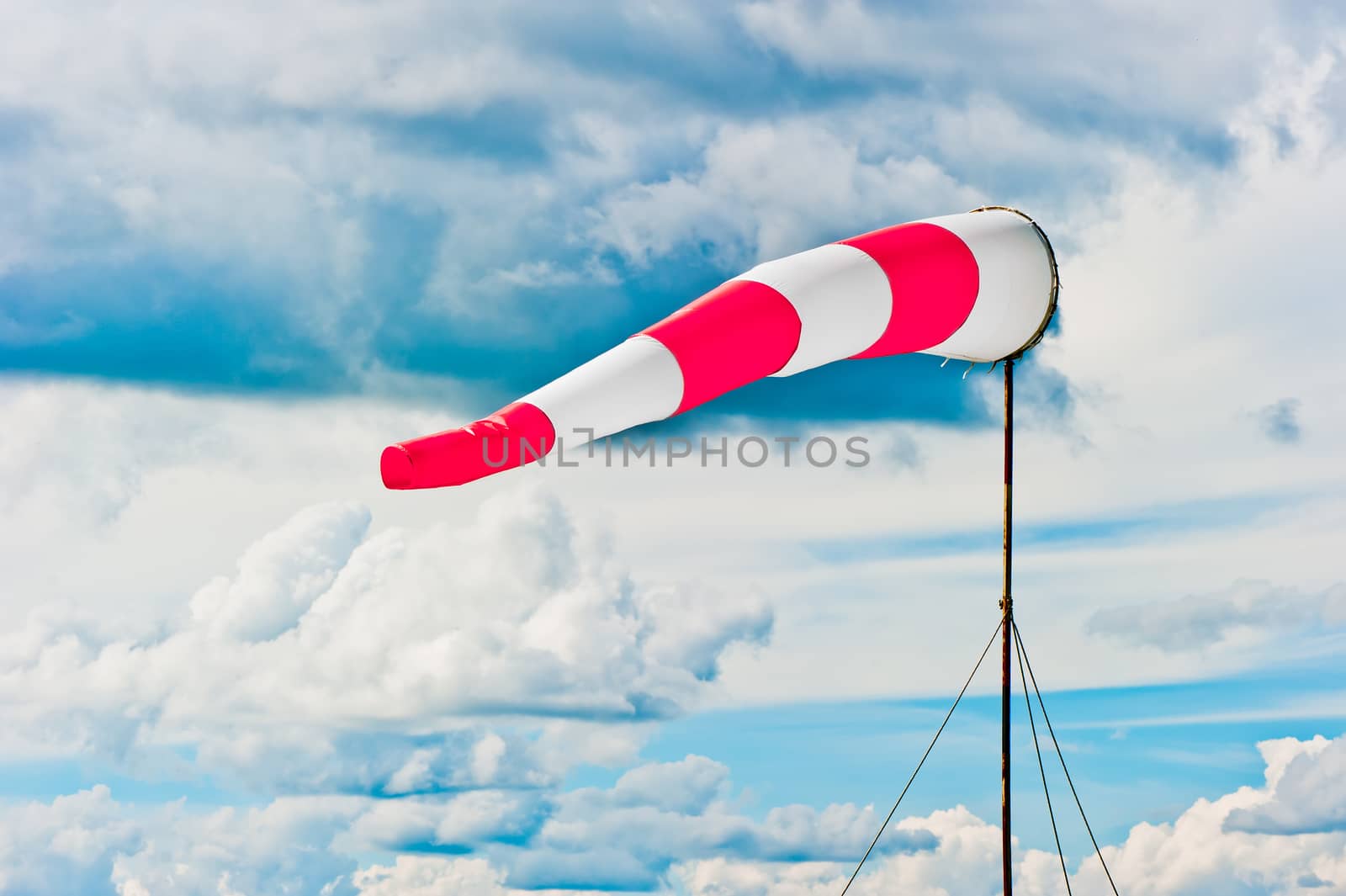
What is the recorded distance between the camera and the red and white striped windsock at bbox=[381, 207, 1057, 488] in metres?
6.02

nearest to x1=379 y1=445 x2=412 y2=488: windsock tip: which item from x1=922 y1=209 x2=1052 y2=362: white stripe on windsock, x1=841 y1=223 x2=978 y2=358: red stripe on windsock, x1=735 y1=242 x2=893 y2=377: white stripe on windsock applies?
x1=735 y1=242 x2=893 y2=377: white stripe on windsock

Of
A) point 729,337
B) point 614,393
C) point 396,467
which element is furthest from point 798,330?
point 396,467

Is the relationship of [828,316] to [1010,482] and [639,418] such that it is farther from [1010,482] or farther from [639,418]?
[1010,482]

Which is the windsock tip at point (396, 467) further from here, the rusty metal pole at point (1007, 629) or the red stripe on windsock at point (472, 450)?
the rusty metal pole at point (1007, 629)

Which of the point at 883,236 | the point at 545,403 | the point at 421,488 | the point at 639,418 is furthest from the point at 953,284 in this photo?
the point at 421,488

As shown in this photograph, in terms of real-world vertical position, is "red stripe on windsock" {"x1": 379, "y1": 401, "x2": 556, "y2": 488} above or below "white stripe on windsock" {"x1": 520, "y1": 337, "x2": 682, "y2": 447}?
below

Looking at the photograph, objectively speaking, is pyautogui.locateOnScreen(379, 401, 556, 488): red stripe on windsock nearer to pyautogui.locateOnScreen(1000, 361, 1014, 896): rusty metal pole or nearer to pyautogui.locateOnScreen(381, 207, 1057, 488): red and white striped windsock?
pyautogui.locateOnScreen(381, 207, 1057, 488): red and white striped windsock

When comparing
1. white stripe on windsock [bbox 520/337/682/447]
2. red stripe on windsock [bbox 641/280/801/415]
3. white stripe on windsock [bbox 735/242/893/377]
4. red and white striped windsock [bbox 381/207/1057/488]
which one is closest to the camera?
red and white striped windsock [bbox 381/207/1057/488]

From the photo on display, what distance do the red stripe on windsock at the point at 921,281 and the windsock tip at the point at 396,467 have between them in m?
3.24

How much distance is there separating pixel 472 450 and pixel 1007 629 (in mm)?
4743

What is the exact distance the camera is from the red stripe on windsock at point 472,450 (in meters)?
5.70

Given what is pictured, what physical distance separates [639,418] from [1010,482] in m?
3.50

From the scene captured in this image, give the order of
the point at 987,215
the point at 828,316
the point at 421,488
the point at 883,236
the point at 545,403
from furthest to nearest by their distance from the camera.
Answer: the point at 987,215 < the point at 883,236 < the point at 828,316 < the point at 545,403 < the point at 421,488

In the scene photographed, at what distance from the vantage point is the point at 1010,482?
9.05 meters
